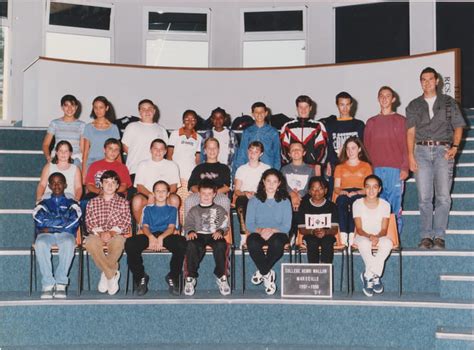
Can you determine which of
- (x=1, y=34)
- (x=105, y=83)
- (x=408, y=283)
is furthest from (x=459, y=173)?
(x=1, y=34)

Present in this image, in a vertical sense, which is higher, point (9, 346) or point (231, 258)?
point (231, 258)

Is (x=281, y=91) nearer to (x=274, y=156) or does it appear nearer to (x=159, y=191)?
(x=274, y=156)

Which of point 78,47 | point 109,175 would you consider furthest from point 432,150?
point 78,47

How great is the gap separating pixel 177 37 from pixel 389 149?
5872 millimetres

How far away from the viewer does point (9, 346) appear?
561 cm

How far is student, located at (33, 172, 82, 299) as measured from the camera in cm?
593

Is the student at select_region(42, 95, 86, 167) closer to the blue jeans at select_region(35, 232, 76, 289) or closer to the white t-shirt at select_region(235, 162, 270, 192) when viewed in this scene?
the blue jeans at select_region(35, 232, 76, 289)

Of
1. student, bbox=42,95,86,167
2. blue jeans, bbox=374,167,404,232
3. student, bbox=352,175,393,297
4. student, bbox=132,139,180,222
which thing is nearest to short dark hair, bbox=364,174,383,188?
student, bbox=352,175,393,297

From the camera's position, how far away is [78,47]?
11695mm

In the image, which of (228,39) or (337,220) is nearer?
(337,220)

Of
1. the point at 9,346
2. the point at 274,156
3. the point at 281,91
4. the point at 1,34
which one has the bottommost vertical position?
the point at 9,346

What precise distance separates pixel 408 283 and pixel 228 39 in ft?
21.3

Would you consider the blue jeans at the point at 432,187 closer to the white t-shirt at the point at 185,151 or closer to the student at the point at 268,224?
the student at the point at 268,224

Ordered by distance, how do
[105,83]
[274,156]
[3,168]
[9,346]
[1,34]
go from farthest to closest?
[1,34]
[105,83]
[3,168]
[274,156]
[9,346]
